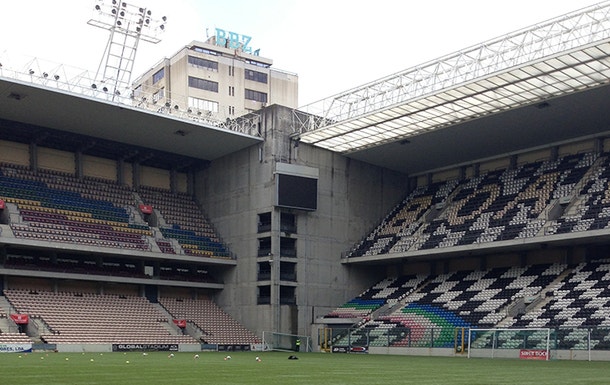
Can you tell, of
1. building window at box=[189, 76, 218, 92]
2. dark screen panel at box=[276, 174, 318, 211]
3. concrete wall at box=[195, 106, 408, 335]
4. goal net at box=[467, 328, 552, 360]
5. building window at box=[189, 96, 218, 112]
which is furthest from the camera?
building window at box=[189, 76, 218, 92]

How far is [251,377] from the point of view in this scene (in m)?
22.6

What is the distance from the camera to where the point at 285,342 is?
2180 inches

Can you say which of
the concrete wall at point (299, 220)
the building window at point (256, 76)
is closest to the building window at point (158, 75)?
the building window at point (256, 76)

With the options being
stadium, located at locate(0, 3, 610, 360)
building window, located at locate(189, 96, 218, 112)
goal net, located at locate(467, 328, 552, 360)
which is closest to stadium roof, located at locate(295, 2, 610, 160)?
stadium, located at locate(0, 3, 610, 360)

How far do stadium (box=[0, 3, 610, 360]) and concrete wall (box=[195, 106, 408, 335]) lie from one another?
0.15 meters

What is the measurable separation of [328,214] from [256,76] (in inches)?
2137

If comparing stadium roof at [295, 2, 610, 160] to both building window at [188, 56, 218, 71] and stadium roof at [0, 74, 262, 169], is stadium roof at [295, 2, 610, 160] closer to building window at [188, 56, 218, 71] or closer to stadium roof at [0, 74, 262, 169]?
stadium roof at [0, 74, 262, 169]

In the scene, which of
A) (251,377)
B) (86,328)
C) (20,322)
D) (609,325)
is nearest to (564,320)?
(609,325)

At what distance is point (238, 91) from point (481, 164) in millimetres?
53149

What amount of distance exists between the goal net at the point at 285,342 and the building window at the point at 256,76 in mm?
59599

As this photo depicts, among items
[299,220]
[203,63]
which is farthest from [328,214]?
[203,63]

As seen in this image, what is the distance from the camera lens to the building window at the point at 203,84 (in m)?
103

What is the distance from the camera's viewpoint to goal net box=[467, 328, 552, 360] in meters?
39.9

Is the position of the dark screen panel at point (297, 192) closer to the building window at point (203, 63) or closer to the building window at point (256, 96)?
the building window at point (203, 63)
